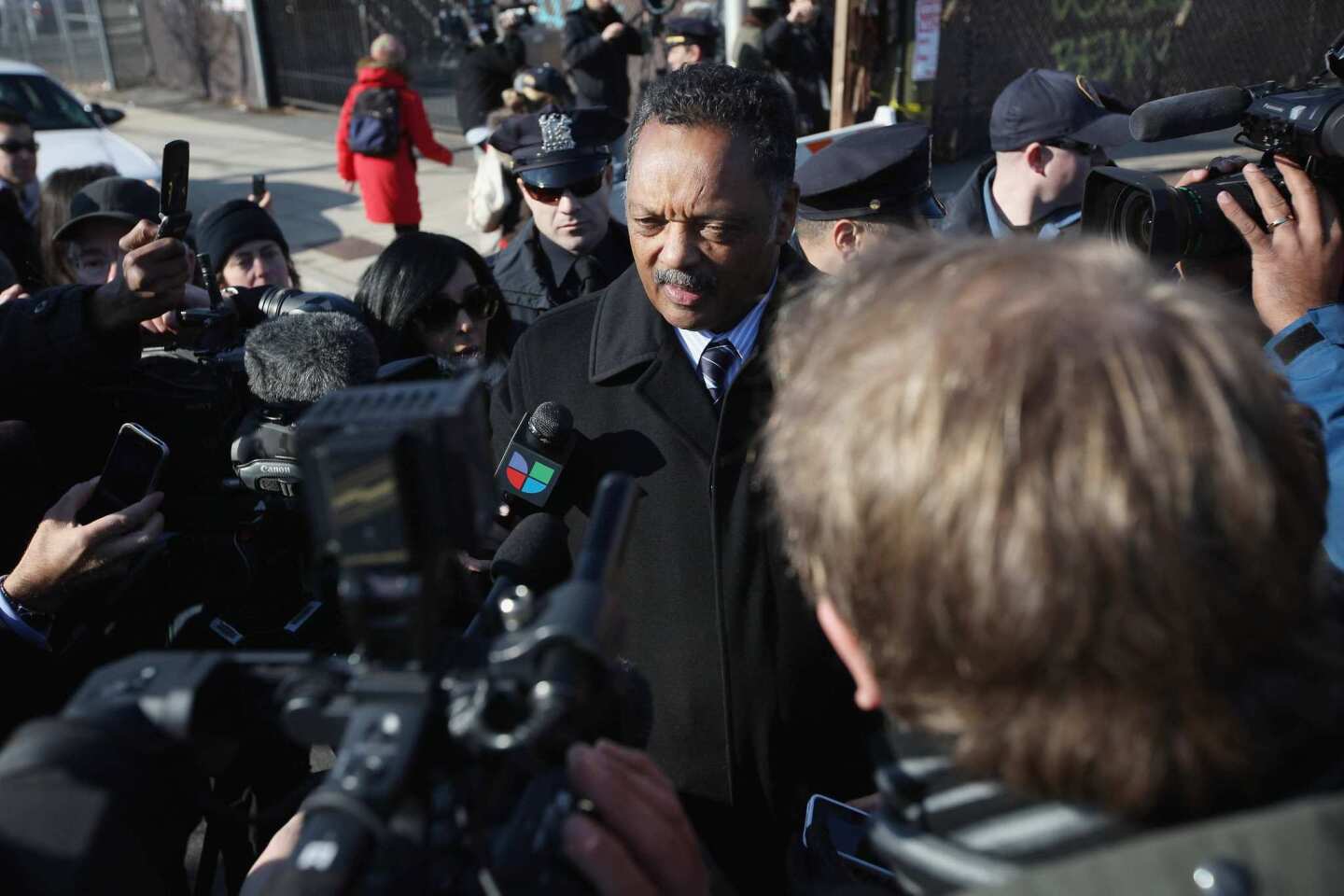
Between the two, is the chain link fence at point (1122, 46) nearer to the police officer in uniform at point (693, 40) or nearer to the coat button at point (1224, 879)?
the police officer in uniform at point (693, 40)

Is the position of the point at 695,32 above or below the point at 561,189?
above

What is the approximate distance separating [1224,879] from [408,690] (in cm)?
66

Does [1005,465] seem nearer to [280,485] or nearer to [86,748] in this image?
[86,748]

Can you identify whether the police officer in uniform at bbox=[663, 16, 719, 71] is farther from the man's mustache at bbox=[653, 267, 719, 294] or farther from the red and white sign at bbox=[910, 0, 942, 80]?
the man's mustache at bbox=[653, 267, 719, 294]

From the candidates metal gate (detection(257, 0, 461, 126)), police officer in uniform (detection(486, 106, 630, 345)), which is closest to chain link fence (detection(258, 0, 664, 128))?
metal gate (detection(257, 0, 461, 126))

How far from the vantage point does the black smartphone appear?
2.18 m

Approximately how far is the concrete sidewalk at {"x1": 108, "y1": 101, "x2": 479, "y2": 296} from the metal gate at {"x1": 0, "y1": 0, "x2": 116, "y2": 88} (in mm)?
4059

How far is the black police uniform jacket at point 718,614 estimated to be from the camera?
1.98 metres

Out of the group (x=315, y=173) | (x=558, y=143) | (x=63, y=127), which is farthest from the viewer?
(x=315, y=173)

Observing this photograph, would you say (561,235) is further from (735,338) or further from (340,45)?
(340,45)

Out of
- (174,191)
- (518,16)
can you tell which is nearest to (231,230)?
(174,191)

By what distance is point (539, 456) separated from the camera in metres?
2.03

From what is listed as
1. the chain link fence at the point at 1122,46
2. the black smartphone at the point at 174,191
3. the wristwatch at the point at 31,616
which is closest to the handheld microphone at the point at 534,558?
the wristwatch at the point at 31,616

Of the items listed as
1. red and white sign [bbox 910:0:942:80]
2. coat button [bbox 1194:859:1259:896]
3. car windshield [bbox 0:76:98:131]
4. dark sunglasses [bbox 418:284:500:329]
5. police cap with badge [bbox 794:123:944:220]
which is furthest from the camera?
red and white sign [bbox 910:0:942:80]
